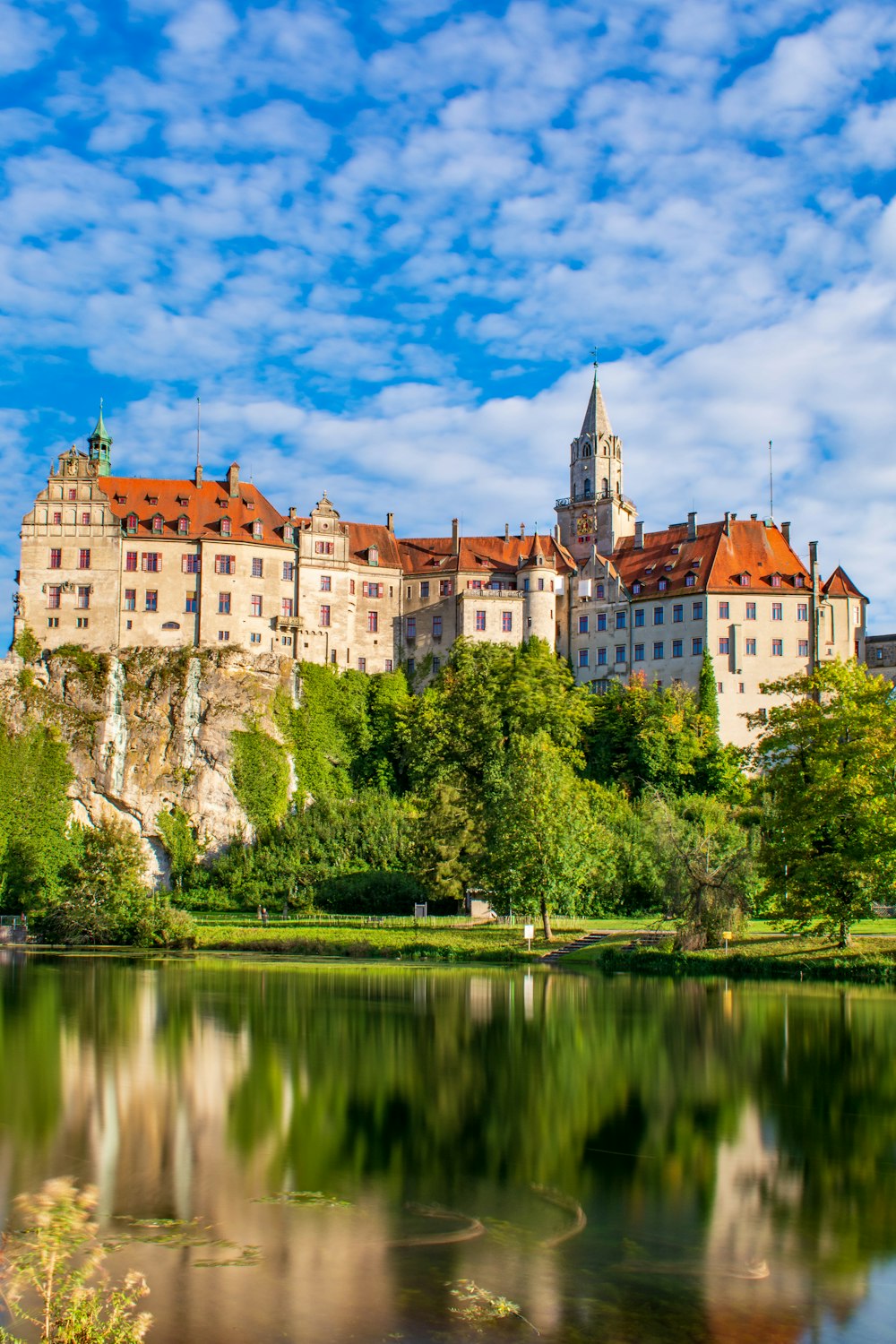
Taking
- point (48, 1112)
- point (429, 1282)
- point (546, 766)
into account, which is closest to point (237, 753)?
point (546, 766)

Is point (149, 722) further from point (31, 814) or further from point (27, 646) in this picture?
point (31, 814)

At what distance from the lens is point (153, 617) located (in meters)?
69.8

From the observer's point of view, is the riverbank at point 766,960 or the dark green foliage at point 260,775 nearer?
the riverbank at point 766,960

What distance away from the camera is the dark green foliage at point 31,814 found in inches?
2136

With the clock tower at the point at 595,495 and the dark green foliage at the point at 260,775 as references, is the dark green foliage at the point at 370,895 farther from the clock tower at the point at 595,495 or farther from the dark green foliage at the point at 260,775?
the clock tower at the point at 595,495

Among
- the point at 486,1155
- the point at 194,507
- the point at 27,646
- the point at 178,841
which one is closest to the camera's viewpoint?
the point at 486,1155

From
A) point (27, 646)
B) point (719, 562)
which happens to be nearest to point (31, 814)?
point (27, 646)

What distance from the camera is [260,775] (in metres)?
65.1

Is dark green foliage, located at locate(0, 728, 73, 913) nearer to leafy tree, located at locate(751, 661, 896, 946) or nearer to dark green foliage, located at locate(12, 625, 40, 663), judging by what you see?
dark green foliage, located at locate(12, 625, 40, 663)

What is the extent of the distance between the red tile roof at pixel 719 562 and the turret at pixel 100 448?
31.7 m

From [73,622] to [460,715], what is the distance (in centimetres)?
2285

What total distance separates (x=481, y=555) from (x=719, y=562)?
564 inches

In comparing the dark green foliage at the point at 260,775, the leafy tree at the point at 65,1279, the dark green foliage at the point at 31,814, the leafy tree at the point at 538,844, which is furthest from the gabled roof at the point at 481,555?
the leafy tree at the point at 65,1279

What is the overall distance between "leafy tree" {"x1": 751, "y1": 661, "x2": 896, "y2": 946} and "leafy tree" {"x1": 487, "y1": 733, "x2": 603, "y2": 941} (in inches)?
271
